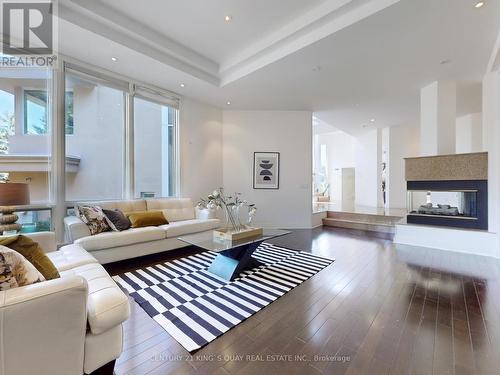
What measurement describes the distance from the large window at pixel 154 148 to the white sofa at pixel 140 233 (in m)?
0.51

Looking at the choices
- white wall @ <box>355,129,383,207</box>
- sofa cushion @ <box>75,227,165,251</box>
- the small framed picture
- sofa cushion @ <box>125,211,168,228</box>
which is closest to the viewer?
sofa cushion @ <box>75,227,165,251</box>

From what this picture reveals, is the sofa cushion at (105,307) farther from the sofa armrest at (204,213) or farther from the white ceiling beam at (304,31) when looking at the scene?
the white ceiling beam at (304,31)

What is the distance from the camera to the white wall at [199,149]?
200 inches

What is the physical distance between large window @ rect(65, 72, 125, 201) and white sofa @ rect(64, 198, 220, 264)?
0.50 meters

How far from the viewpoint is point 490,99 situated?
381 centimetres

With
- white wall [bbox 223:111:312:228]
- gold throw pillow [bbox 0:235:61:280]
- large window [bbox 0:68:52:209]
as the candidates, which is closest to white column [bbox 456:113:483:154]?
white wall [bbox 223:111:312:228]

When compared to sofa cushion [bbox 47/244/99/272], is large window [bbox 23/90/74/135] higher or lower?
higher

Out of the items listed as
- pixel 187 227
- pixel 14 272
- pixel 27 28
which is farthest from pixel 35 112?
pixel 14 272

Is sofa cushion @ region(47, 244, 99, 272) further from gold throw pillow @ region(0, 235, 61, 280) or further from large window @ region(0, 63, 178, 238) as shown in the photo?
large window @ region(0, 63, 178, 238)

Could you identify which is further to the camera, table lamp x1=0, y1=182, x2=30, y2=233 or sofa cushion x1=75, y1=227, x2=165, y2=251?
sofa cushion x1=75, y1=227, x2=165, y2=251

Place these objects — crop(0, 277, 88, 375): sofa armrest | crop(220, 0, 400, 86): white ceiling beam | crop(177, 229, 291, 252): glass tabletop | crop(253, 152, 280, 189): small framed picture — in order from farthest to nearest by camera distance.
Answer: crop(253, 152, 280, 189): small framed picture
crop(177, 229, 291, 252): glass tabletop
crop(220, 0, 400, 86): white ceiling beam
crop(0, 277, 88, 375): sofa armrest

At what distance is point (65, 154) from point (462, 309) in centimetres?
530

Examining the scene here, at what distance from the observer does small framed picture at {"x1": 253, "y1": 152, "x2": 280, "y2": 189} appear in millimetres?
5844

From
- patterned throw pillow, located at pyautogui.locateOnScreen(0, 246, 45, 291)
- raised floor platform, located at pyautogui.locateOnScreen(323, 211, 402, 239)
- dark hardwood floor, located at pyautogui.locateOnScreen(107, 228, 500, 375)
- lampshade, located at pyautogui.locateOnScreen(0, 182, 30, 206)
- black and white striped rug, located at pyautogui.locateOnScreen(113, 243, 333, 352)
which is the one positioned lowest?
dark hardwood floor, located at pyautogui.locateOnScreen(107, 228, 500, 375)
